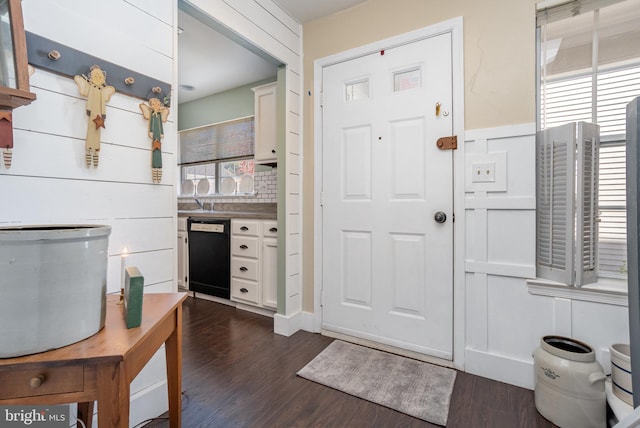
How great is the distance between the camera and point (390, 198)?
217cm

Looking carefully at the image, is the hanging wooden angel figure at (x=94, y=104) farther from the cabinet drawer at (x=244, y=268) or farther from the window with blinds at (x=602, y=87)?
the window with blinds at (x=602, y=87)

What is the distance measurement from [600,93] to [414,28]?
45.4 inches

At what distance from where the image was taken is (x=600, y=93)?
5.45ft

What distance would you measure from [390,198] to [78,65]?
5.99ft

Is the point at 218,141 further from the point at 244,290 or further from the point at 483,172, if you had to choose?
the point at 483,172

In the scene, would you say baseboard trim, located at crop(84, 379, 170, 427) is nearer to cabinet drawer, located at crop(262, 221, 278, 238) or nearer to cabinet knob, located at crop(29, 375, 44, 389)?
cabinet knob, located at crop(29, 375, 44, 389)

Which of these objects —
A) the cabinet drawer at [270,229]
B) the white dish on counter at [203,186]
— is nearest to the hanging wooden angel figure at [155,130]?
the cabinet drawer at [270,229]

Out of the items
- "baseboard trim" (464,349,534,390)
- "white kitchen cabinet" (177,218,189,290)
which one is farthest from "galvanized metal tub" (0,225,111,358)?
"white kitchen cabinet" (177,218,189,290)

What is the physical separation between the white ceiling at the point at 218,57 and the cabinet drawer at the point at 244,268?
180 centimetres

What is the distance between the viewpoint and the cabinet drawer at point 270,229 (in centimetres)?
280

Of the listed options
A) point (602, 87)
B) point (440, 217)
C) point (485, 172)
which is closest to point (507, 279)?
point (440, 217)

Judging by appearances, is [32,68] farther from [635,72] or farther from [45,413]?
[635,72]

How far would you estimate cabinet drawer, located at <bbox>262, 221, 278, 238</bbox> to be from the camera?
9.18 ft

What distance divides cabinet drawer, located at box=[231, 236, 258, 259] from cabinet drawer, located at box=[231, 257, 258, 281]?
0.17 feet
